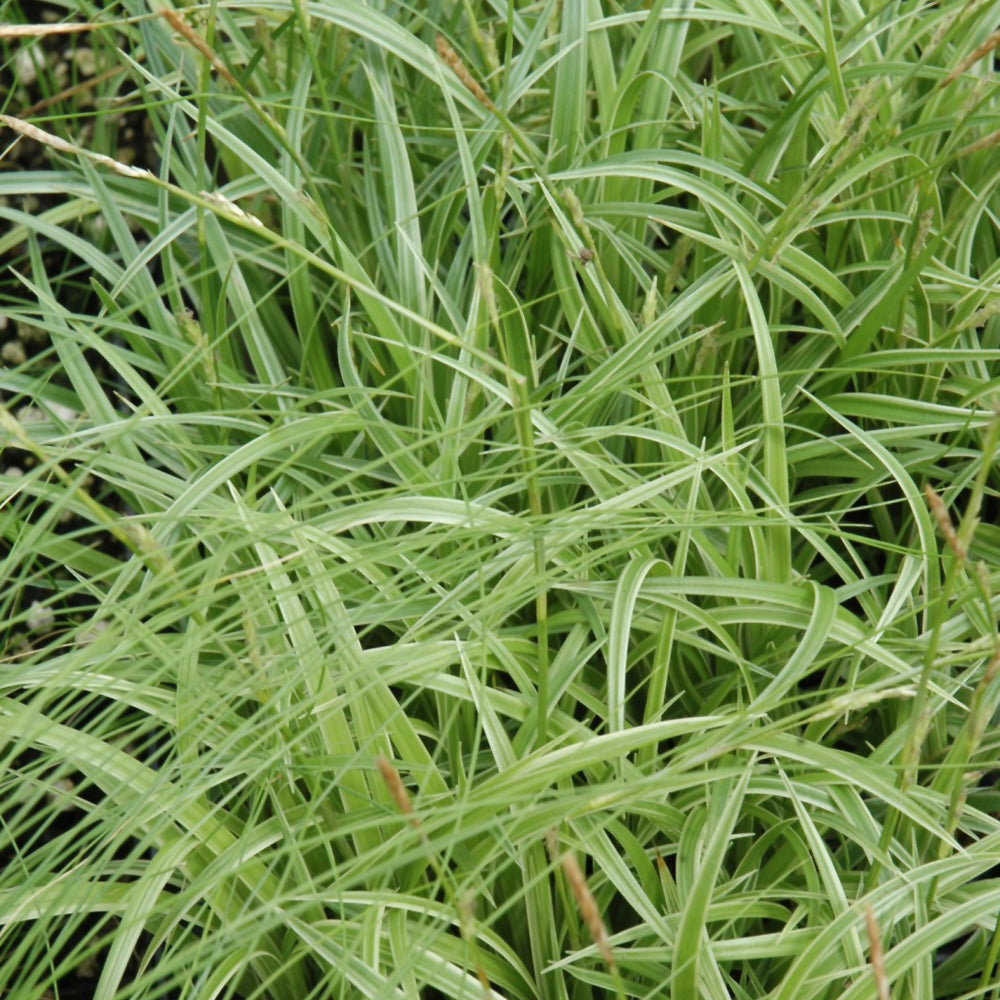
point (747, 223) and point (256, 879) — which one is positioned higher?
point (747, 223)

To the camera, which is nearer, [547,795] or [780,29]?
[547,795]

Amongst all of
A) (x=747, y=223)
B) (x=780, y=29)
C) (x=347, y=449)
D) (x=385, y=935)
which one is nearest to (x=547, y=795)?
(x=385, y=935)

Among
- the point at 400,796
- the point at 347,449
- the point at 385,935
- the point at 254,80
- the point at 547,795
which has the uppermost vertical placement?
the point at 254,80

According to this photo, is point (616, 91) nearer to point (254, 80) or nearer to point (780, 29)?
point (780, 29)

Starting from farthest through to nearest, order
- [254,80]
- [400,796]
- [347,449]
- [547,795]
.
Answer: [254,80], [347,449], [547,795], [400,796]

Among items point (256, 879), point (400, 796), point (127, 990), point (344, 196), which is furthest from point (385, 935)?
point (344, 196)

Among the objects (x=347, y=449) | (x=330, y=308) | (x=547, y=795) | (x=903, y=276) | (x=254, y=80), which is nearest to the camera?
(x=547, y=795)

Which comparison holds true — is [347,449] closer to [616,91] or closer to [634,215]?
[634,215]
